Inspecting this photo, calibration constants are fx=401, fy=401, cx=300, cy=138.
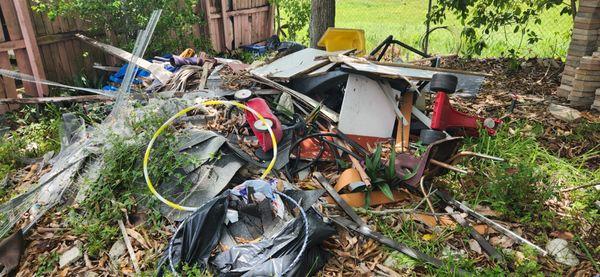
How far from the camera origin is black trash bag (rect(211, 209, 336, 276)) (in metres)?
2.52

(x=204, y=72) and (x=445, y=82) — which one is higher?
(x=445, y=82)

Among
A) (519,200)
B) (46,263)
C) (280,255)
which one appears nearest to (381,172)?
(519,200)

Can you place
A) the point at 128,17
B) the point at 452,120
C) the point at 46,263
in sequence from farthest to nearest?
1. the point at 128,17
2. the point at 452,120
3. the point at 46,263

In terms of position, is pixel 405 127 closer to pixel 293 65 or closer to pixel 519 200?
pixel 519 200

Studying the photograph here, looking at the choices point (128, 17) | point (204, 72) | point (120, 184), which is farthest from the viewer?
point (128, 17)

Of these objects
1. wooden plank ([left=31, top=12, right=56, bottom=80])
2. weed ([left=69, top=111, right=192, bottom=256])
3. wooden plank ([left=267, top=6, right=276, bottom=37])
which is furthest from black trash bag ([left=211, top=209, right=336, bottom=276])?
wooden plank ([left=267, top=6, right=276, bottom=37])

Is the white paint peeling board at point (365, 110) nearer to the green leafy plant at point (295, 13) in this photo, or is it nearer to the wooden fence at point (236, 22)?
the wooden fence at point (236, 22)

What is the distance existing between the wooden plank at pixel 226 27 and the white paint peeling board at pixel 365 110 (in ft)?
16.5

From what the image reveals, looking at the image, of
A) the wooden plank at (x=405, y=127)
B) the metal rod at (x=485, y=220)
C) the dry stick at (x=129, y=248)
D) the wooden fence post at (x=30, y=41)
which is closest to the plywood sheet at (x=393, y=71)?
the wooden plank at (x=405, y=127)

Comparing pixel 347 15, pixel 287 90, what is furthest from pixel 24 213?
pixel 347 15

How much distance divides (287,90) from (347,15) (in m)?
11.2

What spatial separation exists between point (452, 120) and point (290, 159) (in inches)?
63.9

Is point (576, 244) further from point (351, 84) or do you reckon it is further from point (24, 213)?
point (24, 213)

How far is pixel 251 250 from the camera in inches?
106
